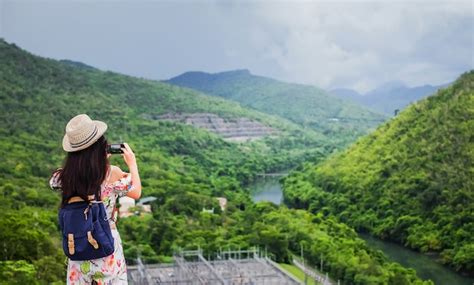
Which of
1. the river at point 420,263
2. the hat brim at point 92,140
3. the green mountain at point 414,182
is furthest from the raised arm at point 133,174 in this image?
the green mountain at point 414,182

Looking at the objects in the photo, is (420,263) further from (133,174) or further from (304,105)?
(304,105)

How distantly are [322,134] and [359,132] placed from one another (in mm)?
6808

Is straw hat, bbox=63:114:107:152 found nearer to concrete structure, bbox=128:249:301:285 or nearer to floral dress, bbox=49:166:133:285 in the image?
floral dress, bbox=49:166:133:285

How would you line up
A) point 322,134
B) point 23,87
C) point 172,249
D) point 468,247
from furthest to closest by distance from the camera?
1. point 322,134
2. point 23,87
3. point 468,247
4. point 172,249

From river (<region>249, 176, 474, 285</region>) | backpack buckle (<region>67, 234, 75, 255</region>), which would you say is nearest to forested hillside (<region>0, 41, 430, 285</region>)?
river (<region>249, 176, 474, 285</region>)

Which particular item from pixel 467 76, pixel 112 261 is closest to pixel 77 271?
pixel 112 261

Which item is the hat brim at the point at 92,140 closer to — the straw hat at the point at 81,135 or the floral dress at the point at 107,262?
the straw hat at the point at 81,135

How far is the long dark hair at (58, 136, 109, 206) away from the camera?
9.52 feet

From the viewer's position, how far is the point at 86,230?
2.84 m

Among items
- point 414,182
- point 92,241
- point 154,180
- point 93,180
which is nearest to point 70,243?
point 92,241

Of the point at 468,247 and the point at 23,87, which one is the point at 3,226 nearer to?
the point at 468,247

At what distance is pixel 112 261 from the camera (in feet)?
9.71

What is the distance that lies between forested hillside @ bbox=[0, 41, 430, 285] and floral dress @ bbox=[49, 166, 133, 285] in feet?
31.7

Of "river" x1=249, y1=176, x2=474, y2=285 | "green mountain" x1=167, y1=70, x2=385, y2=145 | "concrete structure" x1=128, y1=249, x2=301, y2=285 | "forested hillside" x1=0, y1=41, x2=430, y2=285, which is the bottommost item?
"river" x1=249, y1=176, x2=474, y2=285
